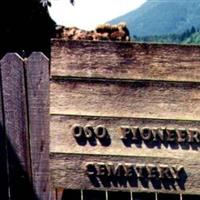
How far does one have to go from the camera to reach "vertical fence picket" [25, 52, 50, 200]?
4027 mm

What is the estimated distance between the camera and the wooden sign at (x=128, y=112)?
3.82 m

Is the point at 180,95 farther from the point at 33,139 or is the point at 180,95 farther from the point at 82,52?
the point at 33,139

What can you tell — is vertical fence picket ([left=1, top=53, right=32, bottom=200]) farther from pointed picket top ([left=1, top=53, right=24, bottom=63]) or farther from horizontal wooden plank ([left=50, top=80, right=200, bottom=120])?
horizontal wooden plank ([left=50, top=80, right=200, bottom=120])

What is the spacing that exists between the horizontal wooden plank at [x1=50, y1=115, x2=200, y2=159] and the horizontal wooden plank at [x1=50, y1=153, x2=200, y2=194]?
0.04 m

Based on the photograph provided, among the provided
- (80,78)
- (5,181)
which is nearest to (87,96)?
(80,78)

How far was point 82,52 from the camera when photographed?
152 inches

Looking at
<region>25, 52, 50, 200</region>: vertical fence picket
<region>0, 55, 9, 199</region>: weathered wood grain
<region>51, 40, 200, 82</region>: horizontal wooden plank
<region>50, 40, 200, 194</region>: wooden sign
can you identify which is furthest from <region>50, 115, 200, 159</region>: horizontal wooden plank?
<region>0, 55, 9, 199</region>: weathered wood grain

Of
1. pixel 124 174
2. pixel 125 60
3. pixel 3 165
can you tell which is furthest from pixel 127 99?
pixel 3 165

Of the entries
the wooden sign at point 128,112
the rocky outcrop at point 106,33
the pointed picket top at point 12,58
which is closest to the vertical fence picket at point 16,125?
the pointed picket top at point 12,58

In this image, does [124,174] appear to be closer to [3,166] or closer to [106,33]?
[3,166]

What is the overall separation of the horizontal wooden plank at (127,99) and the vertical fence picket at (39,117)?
0.49 ft

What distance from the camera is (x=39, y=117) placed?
4.08m

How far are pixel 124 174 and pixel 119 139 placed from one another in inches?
9.4

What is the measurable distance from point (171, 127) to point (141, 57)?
1.52ft
